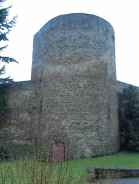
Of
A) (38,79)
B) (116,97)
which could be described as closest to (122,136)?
(116,97)

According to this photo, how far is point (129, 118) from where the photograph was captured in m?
19.3

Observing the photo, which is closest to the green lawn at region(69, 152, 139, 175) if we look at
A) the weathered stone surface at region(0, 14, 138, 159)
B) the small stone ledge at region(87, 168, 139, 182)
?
the weathered stone surface at region(0, 14, 138, 159)

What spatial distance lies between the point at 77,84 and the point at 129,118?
172 inches

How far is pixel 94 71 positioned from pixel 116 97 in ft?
8.23

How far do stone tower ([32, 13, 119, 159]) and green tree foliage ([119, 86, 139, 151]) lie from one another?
2.91ft

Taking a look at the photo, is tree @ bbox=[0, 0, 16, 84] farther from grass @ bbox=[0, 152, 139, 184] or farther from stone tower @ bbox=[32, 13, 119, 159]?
grass @ bbox=[0, 152, 139, 184]

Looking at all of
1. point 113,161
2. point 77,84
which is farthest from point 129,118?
point 113,161

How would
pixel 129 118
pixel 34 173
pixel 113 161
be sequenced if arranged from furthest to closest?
pixel 129 118, pixel 113 161, pixel 34 173

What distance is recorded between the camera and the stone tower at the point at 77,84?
16703 millimetres

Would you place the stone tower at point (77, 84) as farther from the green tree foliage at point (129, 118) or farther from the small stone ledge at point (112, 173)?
the small stone ledge at point (112, 173)

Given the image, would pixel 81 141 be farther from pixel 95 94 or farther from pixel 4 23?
pixel 4 23

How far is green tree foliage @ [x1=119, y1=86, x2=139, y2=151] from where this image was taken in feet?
61.1

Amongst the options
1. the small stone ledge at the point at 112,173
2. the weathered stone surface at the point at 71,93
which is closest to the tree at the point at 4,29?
the weathered stone surface at the point at 71,93

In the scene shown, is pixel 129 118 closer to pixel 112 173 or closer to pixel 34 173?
pixel 112 173
